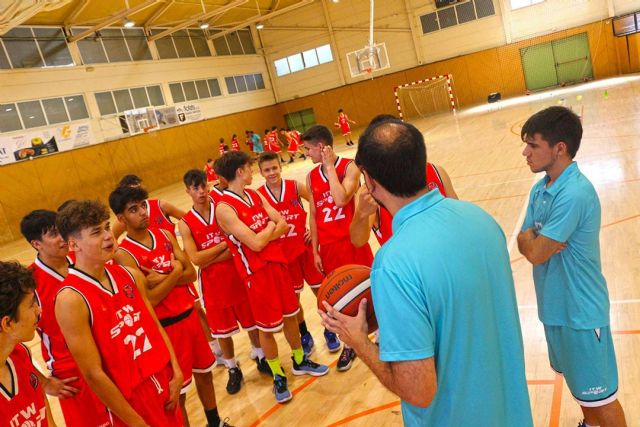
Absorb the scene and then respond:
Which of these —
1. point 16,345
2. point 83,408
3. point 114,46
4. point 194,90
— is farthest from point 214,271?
point 194,90

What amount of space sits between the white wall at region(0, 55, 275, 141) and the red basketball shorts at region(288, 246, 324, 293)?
55.8ft

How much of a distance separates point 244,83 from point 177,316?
26.7 meters

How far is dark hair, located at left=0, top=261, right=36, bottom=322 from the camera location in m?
1.96

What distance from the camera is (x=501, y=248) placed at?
1576 millimetres

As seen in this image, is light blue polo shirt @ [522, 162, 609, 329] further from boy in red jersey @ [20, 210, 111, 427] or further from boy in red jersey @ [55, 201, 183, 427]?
boy in red jersey @ [20, 210, 111, 427]

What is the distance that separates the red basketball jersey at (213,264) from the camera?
13.9ft

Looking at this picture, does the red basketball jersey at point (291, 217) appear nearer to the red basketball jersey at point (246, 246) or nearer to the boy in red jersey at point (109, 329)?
the red basketball jersey at point (246, 246)

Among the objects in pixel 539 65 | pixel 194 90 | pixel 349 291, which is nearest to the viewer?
pixel 349 291

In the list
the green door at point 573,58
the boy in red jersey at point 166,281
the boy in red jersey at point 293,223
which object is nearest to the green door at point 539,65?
the green door at point 573,58

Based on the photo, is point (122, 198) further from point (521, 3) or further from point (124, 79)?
point (521, 3)

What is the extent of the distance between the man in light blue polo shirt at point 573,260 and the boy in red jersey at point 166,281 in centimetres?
233

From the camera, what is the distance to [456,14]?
86.1 ft

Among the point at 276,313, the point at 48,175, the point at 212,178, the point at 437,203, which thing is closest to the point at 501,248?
the point at 437,203

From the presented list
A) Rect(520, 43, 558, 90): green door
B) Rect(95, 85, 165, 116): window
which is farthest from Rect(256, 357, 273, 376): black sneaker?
Rect(520, 43, 558, 90): green door
